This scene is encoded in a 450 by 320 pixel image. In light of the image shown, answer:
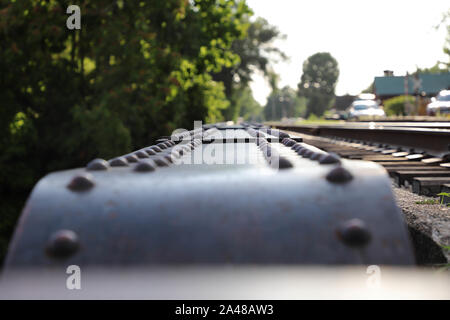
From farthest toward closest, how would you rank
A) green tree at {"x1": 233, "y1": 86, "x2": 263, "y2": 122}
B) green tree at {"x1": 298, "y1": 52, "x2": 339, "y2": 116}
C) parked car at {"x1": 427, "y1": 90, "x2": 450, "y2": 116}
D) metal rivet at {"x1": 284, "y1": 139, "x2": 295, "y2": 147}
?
green tree at {"x1": 298, "y1": 52, "x2": 339, "y2": 116}, green tree at {"x1": 233, "y1": 86, "x2": 263, "y2": 122}, parked car at {"x1": 427, "y1": 90, "x2": 450, "y2": 116}, metal rivet at {"x1": 284, "y1": 139, "x2": 295, "y2": 147}

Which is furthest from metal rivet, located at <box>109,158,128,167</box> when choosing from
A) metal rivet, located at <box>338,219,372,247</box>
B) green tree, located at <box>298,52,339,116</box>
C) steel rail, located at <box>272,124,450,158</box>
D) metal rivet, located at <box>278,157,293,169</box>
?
green tree, located at <box>298,52,339,116</box>

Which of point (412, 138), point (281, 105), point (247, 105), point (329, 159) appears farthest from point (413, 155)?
point (281, 105)

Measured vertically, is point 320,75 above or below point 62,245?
above

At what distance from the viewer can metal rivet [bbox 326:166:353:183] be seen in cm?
130

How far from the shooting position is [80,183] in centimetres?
133

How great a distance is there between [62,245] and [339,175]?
2.36ft

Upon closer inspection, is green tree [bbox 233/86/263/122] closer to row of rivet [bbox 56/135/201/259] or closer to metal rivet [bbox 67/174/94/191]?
row of rivet [bbox 56/135/201/259]

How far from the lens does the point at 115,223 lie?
1214 mm

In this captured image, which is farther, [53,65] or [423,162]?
Result: [53,65]

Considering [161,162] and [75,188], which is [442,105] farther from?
[75,188]

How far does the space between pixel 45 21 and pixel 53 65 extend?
1.30m

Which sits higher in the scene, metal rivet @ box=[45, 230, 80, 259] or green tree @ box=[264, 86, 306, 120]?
green tree @ box=[264, 86, 306, 120]

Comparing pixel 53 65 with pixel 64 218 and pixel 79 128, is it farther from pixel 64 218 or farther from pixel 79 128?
pixel 64 218
